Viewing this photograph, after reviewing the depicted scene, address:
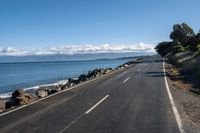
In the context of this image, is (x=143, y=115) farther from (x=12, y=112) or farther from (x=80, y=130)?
(x=12, y=112)

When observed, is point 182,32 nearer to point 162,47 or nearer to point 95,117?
point 162,47

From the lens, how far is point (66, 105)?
46.4 feet

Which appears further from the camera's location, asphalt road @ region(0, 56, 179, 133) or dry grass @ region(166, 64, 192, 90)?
dry grass @ region(166, 64, 192, 90)

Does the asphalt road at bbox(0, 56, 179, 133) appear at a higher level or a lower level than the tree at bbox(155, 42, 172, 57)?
lower

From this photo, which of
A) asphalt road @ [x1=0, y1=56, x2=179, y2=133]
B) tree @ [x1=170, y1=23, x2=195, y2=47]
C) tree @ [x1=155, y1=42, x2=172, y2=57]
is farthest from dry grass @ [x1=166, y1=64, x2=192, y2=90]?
tree @ [x1=155, y1=42, x2=172, y2=57]

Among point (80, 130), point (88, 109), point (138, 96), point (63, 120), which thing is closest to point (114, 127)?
point (80, 130)

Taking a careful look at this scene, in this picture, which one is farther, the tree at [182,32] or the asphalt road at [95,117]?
the tree at [182,32]

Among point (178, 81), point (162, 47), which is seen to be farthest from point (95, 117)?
point (162, 47)

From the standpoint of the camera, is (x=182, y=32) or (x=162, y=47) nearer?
(x=182, y=32)

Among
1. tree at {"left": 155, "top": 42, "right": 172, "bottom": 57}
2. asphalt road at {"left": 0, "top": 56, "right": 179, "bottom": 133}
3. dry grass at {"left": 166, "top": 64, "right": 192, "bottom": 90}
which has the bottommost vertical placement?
dry grass at {"left": 166, "top": 64, "right": 192, "bottom": 90}

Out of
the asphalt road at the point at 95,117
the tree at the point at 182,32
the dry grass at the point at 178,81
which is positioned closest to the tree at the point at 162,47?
the tree at the point at 182,32

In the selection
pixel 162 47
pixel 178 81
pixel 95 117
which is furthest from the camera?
pixel 162 47

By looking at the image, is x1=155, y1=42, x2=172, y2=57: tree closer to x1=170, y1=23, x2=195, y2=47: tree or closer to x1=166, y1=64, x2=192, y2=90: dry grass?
x1=170, y1=23, x2=195, y2=47: tree

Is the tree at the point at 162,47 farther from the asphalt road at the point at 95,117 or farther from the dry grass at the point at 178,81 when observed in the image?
the asphalt road at the point at 95,117
